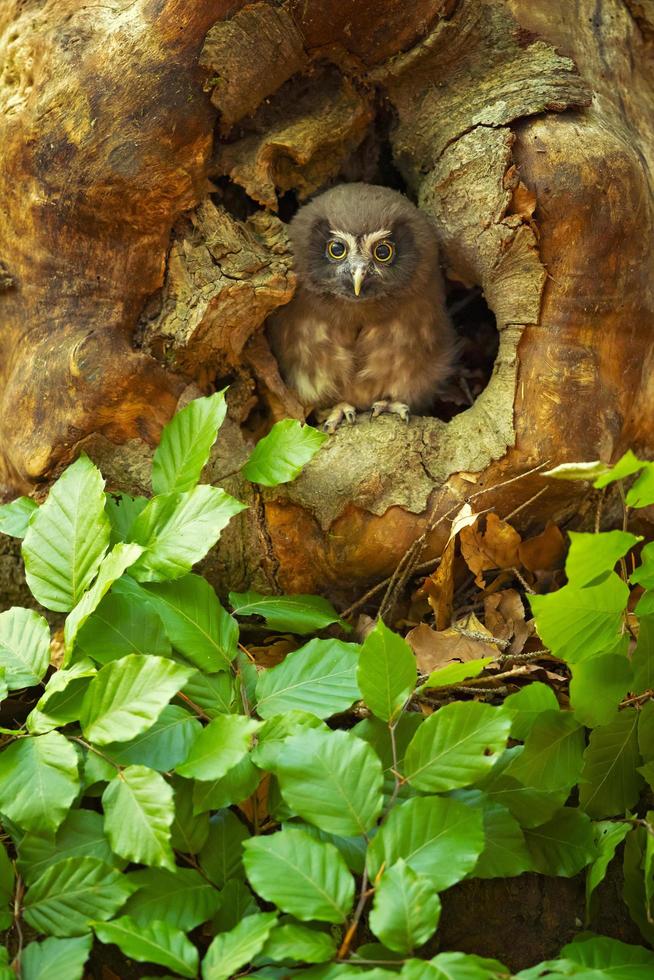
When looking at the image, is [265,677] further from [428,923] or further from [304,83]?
[304,83]

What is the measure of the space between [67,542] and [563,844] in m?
1.27

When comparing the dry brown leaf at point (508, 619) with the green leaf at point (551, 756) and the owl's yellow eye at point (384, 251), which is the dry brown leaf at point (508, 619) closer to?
the green leaf at point (551, 756)

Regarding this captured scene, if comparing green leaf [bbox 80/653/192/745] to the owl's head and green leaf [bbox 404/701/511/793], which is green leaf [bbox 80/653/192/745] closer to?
green leaf [bbox 404/701/511/793]

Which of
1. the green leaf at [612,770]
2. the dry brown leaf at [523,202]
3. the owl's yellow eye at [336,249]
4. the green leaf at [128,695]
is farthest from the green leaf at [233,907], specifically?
the owl's yellow eye at [336,249]

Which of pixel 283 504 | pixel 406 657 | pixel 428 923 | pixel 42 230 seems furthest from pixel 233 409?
pixel 428 923

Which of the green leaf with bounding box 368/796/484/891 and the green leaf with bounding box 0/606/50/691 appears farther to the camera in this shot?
the green leaf with bounding box 0/606/50/691

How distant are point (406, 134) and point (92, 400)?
52.0 inches

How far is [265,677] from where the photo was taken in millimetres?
2074

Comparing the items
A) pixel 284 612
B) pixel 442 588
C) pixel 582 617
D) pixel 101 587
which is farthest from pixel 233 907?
pixel 442 588

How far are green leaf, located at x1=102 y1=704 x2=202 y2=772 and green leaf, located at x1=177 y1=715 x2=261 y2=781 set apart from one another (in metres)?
0.06

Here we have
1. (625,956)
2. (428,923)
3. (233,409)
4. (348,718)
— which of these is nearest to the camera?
(428,923)

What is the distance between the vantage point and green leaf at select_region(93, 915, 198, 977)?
158 centimetres

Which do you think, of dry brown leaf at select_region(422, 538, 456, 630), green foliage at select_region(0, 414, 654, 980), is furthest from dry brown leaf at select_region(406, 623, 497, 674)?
green foliage at select_region(0, 414, 654, 980)

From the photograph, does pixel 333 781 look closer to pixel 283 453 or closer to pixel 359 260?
→ pixel 283 453
